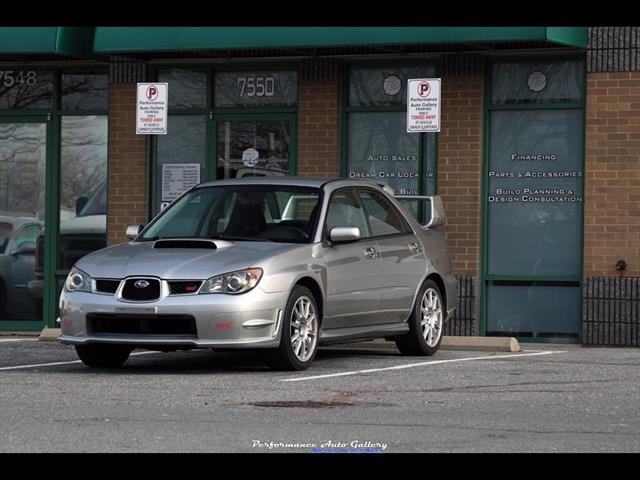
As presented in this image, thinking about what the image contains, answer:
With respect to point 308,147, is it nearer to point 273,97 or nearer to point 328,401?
point 273,97

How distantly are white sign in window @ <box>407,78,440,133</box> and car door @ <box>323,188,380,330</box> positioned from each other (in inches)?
78.6

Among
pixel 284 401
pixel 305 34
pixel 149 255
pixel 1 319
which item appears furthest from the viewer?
pixel 1 319

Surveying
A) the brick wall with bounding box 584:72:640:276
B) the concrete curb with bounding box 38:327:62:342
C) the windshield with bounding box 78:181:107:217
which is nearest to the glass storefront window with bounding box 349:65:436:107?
the brick wall with bounding box 584:72:640:276

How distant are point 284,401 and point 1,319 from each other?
957 cm

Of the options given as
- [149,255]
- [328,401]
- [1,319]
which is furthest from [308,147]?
[328,401]

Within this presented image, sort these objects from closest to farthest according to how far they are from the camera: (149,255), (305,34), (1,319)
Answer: (149,255)
(305,34)
(1,319)

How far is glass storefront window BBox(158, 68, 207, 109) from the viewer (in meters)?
18.3

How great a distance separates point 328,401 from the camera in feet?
32.6

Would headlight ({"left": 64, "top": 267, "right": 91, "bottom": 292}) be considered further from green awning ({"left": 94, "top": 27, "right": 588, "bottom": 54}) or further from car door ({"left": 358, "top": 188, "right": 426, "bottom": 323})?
green awning ({"left": 94, "top": 27, "right": 588, "bottom": 54})

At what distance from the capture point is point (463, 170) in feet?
56.2

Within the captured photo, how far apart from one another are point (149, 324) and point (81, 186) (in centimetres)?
747

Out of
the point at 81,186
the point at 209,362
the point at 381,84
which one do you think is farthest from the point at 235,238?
the point at 81,186

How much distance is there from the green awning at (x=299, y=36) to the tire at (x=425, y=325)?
119 inches
